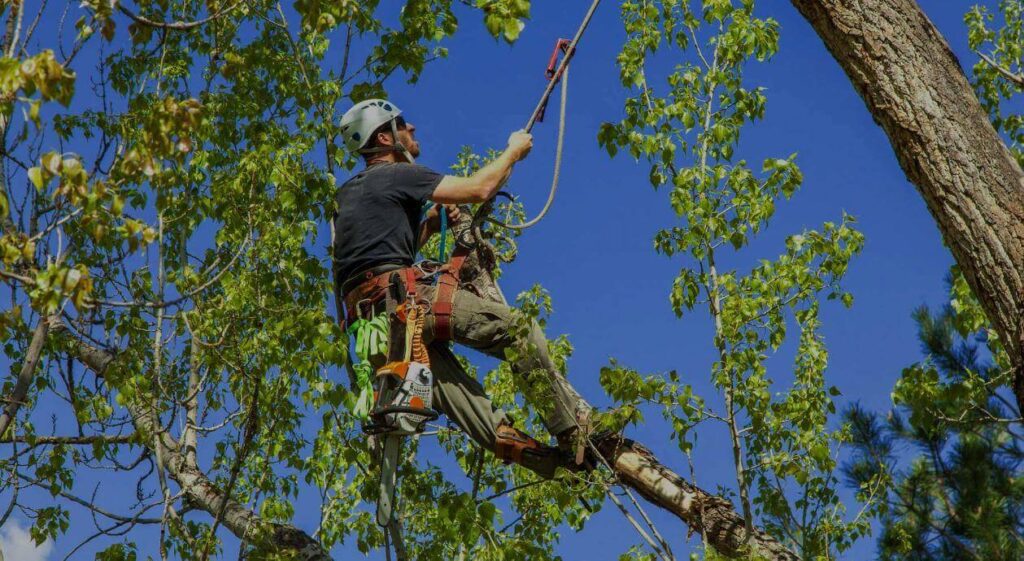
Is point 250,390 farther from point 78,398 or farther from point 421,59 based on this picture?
point 421,59

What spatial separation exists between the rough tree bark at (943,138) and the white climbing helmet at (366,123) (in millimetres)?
2650

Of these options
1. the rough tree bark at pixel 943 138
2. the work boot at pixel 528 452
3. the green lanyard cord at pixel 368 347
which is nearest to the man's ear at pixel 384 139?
the green lanyard cord at pixel 368 347

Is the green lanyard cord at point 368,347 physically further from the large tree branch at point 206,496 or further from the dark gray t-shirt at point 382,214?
the large tree branch at point 206,496

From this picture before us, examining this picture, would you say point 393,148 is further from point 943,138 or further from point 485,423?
point 943,138

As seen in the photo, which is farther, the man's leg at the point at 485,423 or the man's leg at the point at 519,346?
the man's leg at the point at 485,423

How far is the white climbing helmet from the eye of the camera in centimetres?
664

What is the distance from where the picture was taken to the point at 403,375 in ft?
19.6

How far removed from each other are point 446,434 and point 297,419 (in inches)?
45.5

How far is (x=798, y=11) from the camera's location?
15.6 feet

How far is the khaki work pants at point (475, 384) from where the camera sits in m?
6.10

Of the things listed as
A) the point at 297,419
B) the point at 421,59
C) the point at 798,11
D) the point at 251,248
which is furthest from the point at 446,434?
the point at 798,11

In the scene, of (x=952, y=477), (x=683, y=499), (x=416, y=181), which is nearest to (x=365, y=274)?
(x=416, y=181)

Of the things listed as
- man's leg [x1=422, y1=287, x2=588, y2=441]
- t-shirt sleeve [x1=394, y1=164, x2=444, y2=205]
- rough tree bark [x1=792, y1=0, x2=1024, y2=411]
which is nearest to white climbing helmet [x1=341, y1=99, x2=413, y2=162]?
t-shirt sleeve [x1=394, y1=164, x2=444, y2=205]

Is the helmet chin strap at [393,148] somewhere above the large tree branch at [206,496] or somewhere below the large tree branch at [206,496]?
above
